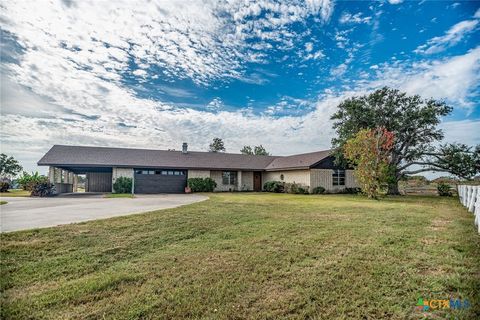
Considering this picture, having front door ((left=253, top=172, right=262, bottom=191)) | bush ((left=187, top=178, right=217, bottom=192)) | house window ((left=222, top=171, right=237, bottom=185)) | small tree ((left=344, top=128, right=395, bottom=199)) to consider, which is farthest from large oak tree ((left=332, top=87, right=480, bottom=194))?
bush ((left=187, top=178, right=217, bottom=192))

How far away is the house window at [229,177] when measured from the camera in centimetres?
2558

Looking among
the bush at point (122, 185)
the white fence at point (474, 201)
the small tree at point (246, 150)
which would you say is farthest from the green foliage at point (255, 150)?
the white fence at point (474, 201)

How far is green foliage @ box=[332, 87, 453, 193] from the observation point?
21.1 meters

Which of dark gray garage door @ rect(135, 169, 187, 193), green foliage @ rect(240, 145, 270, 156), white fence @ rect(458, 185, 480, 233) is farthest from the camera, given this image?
green foliage @ rect(240, 145, 270, 156)

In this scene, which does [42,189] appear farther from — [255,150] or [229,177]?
[255,150]

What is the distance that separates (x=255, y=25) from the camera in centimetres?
1152

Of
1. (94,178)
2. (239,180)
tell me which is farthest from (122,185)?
(239,180)

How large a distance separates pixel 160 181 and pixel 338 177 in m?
16.5

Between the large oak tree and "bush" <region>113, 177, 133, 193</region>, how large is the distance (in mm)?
18418

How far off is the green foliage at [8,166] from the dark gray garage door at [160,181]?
2049cm

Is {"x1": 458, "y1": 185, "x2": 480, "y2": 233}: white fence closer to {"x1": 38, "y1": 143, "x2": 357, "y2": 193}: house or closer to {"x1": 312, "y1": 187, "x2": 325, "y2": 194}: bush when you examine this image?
{"x1": 312, "y1": 187, "x2": 325, "y2": 194}: bush

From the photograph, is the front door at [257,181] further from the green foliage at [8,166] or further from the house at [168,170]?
the green foliage at [8,166]

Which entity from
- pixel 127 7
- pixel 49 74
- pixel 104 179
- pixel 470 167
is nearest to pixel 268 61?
pixel 127 7

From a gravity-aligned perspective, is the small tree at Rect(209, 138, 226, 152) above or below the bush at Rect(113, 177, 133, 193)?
above
